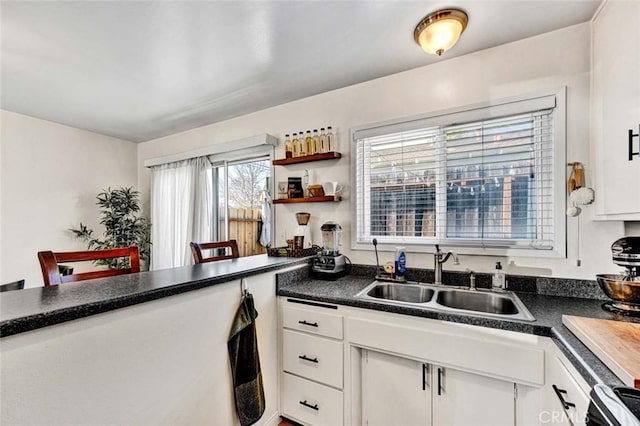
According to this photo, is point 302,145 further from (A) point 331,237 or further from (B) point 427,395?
(B) point 427,395

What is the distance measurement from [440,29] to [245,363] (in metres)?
2.12

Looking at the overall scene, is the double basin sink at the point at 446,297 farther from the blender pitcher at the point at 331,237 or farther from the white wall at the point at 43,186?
the white wall at the point at 43,186

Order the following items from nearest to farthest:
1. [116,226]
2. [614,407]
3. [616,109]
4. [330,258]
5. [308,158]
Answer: [614,407]
[616,109]
[330,258]
[308,158]
[116,226]

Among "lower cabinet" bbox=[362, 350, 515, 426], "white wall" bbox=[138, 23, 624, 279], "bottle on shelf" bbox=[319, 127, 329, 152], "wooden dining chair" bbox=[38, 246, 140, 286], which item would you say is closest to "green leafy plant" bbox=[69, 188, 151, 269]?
"white wall" bbox=[138, 23, 624, 279]

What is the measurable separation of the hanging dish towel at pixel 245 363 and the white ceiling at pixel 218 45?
5.18 ft

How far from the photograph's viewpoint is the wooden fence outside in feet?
10.0

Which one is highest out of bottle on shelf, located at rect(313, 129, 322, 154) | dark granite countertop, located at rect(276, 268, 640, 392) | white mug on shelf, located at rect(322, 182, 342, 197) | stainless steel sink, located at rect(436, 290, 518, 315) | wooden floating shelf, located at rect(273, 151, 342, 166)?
bottle on shelf, located at rect(313, 129, 322, 154)

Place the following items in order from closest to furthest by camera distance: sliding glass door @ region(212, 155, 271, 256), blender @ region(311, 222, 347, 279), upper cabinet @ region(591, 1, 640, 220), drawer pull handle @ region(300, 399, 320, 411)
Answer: upper cabinet @ region(591, 1, 640, 220) → drawer pull handle @ region(300, 399, 320, 411) → blender @ region(311, 222, 347, 279) → sliding glass door @ region(212, 155, 271, 256)

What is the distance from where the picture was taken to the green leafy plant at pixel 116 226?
3.32m

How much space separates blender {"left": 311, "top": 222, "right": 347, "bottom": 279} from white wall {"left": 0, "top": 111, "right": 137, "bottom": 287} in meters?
3.05

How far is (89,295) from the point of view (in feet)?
3.35

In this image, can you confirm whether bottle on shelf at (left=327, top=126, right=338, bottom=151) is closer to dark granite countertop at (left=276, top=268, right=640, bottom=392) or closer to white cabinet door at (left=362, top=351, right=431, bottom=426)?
dark granite countertop at (left=276, top=268, right=640, bottom=392)

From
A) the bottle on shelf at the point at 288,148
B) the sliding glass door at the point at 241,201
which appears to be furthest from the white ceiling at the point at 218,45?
the sliding glass door at the point at 241,201

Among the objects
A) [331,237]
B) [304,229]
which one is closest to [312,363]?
[331,237]
